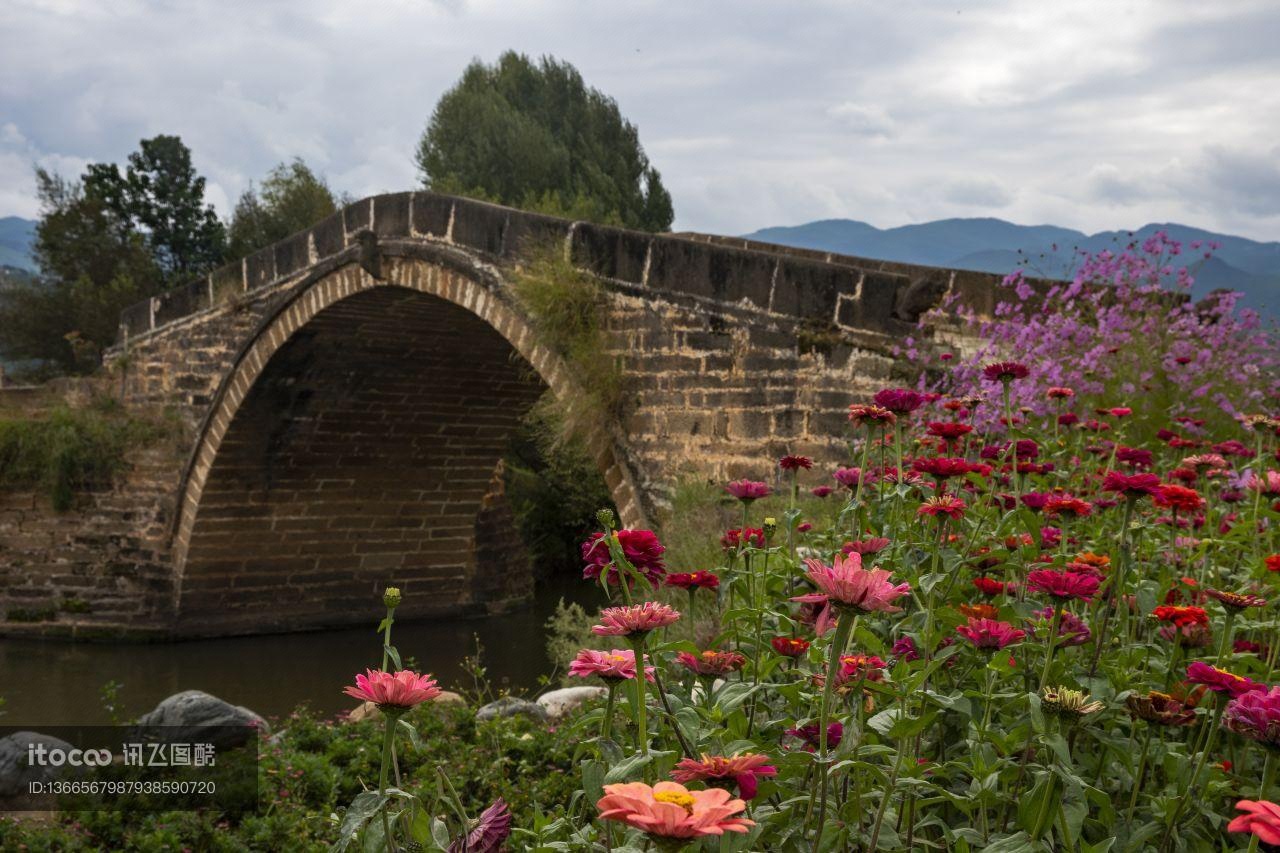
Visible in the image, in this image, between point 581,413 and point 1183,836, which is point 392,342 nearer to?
point 581,413

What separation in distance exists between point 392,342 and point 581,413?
470 cm

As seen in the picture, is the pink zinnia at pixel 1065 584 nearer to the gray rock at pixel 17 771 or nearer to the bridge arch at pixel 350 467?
the gray rock at pixel 17 771

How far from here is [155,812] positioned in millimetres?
4008

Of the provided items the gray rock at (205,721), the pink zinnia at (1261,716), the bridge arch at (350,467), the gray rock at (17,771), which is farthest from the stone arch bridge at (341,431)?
the pink zinnia at (1261,716)

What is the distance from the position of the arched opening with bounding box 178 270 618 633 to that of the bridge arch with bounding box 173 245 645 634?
2 centimetres

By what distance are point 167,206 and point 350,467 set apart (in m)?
14.7

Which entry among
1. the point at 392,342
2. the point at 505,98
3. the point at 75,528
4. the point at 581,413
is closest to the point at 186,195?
the point at 505,98

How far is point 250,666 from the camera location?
11.5 meters

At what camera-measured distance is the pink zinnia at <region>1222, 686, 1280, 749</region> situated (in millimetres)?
1234

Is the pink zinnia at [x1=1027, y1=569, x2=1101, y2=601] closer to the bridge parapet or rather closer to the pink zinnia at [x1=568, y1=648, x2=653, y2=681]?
the pink zinnia at [x1=568, y1=648, x2=653, y2=681]

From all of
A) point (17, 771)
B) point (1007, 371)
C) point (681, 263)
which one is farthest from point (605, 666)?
point (681, 263)

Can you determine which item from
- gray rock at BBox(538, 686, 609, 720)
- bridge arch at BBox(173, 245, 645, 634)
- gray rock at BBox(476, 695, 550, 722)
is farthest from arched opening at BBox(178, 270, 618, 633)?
gray rock at BBox(476, 695, 550, 722)

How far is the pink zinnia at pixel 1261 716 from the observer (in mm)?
1234

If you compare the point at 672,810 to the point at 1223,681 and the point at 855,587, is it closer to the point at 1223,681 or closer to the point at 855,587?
the point at 855,587
